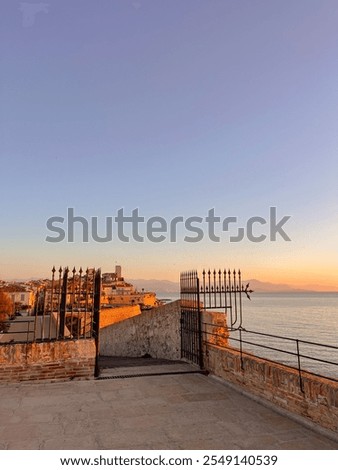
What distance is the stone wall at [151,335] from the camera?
11.0 m

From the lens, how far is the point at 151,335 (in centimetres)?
1247

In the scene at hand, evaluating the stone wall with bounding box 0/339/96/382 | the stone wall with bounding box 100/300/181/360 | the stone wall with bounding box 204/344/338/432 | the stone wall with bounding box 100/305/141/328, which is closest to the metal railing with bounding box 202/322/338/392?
the stone wall with bounding box 204/344/338/432

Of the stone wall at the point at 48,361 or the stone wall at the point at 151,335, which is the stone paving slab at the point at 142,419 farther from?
the stone wall at the point at 151,335

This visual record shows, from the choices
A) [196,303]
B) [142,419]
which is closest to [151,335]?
[196,303]

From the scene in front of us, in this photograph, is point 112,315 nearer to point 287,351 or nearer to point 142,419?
point 287,351

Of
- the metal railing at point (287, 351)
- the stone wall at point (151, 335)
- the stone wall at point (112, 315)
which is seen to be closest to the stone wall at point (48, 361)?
the metal railing at point (287, 351)

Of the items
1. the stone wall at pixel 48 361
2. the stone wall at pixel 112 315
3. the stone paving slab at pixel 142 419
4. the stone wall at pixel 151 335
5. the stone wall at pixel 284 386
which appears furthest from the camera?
the stone wall at pixel 112 315

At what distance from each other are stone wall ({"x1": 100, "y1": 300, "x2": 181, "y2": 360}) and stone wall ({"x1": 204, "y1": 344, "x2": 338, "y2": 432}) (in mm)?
3122

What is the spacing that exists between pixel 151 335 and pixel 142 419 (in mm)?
7166

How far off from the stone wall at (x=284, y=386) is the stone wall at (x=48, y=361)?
3286 mm

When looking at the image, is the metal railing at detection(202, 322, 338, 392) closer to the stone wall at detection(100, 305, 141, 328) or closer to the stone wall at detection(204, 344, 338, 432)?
the stone wall at detection(204, 344, 338, 432)
